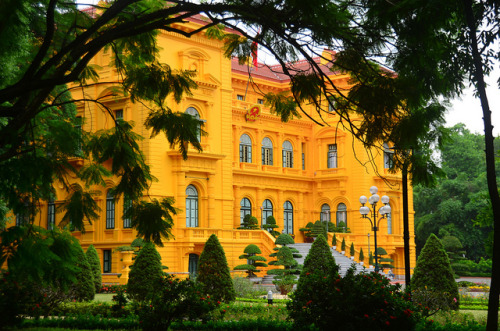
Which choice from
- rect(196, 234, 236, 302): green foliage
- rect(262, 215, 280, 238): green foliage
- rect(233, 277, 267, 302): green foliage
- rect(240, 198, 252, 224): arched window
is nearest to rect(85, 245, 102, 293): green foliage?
rect(233, 277, 267, 302): green foliage

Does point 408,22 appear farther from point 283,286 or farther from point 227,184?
point 227,184

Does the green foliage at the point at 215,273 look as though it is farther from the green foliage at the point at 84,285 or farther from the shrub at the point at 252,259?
the shrub at the point at 252,259

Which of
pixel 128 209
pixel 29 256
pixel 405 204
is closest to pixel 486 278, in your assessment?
pixel 405 204

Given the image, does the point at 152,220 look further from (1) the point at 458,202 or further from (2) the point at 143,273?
(1) the point at 458,202

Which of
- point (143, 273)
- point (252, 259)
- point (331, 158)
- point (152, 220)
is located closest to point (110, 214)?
point (252, 259)

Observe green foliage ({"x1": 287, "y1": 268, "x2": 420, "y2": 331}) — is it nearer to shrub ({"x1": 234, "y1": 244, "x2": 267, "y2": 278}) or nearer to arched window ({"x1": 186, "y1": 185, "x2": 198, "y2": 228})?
shrub ({"x1": 234, "y1": 244, "x2": 267, "y2": 278})

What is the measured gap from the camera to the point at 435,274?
18.1 meters

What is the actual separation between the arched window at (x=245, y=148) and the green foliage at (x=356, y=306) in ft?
90.1

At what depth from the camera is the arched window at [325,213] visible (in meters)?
40.5

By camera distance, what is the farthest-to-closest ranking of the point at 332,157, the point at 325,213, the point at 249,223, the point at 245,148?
the point at 332,157 < the point at 325,213 < the point at 245,148 < the point at 249,223

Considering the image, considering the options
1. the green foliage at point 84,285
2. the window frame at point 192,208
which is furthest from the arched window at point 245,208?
the green foliage at point 84,285

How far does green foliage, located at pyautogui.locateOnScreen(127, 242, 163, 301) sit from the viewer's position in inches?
792

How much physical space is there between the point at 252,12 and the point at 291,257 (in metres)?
22.6

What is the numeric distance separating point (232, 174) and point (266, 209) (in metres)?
4.01
